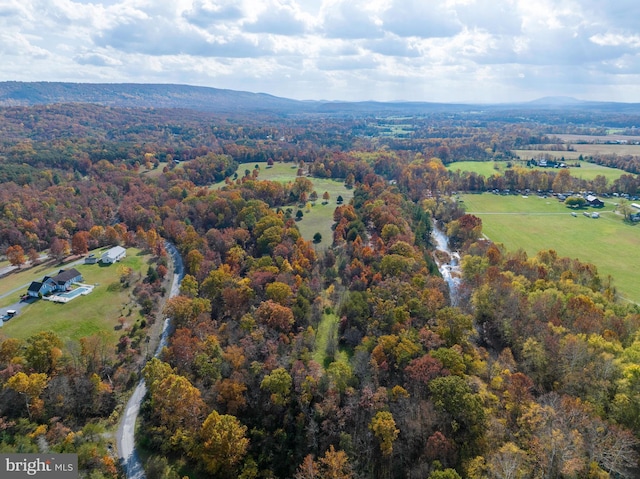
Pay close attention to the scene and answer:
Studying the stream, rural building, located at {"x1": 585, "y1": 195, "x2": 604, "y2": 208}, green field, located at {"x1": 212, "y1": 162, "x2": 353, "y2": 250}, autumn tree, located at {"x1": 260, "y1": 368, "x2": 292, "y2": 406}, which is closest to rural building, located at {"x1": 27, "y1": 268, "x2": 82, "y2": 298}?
autumn tree, located at {"x1": 260, "y1": 368, "x2": 292, "y2": 406}

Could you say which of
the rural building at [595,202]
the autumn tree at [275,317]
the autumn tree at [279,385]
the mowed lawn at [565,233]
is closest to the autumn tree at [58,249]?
the autumn tree at [275,317]

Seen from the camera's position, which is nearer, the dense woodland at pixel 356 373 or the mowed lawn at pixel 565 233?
the dense woodland at pixel 356 373

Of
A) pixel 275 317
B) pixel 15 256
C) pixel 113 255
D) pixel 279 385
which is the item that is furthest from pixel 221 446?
pixel 15 256

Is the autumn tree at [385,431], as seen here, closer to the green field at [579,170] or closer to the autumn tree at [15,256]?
the autumn tree at [15,256]

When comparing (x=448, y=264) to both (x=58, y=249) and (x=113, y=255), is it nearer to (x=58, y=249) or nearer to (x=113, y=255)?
(x=113, y=255)

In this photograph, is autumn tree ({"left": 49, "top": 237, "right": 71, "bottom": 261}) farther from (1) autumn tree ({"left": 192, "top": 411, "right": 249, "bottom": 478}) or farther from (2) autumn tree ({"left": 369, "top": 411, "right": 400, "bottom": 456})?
(2) autumn tree ({"left": 369, "top": 411, "right": 400, "bottom": 456})

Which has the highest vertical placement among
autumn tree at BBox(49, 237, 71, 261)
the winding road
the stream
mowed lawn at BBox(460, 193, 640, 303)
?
mowed lawn at BBox(460, 193, 640, 303)
